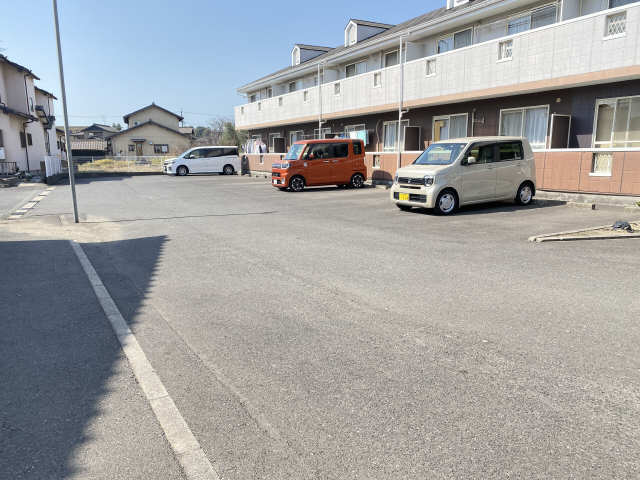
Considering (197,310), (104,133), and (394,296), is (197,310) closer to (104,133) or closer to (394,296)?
(394,296)

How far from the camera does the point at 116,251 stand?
27.2ft

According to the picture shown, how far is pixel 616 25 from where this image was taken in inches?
489

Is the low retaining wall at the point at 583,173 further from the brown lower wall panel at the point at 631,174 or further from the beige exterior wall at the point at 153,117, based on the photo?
the beige exterior wall at the point at 153,117

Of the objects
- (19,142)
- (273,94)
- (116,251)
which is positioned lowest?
(116,251)

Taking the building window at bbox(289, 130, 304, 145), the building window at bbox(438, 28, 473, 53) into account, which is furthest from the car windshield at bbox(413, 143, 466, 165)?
the building window at bbox(289, 130, 304, 145)

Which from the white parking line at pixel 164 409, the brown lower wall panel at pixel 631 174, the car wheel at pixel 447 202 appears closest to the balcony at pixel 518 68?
the brown lower wall panel at pixel 631 174

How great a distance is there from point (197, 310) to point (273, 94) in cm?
3091

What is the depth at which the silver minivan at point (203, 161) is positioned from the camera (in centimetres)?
3228

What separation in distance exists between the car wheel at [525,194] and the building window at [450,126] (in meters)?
6.16

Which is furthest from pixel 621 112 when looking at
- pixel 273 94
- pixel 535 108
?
pixel 273 94

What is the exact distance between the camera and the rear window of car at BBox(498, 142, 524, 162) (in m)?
12.2

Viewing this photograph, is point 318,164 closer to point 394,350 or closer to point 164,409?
point 394,350

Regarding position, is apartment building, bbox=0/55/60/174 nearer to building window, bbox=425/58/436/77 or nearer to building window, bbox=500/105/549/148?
building window, bbox=425/58/436/77

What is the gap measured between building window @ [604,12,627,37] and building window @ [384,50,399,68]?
10.6 meters
